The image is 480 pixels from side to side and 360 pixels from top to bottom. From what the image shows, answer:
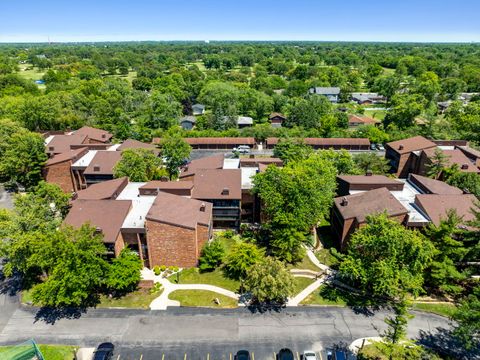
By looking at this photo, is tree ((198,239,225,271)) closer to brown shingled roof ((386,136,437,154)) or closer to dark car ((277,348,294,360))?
dark car ((277,348,294,360))

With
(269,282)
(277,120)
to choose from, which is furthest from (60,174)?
(277,120)

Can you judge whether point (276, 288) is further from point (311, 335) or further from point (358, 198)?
point (358, 198)

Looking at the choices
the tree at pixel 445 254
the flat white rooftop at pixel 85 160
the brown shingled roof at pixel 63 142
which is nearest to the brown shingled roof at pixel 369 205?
the tree at pixel 445 254

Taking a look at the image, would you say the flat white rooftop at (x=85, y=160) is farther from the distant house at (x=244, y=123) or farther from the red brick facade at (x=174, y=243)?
the distant house at (x=244, y=123)

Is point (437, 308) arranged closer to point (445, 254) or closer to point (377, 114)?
point (445, 254)

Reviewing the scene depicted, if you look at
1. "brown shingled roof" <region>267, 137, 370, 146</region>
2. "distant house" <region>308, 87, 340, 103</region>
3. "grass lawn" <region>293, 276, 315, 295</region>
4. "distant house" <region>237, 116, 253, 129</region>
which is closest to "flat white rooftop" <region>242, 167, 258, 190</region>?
"grass lawn" <region>293, 276, 315, 295</region>

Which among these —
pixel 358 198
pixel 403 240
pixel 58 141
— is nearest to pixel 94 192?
pixel 58 141
